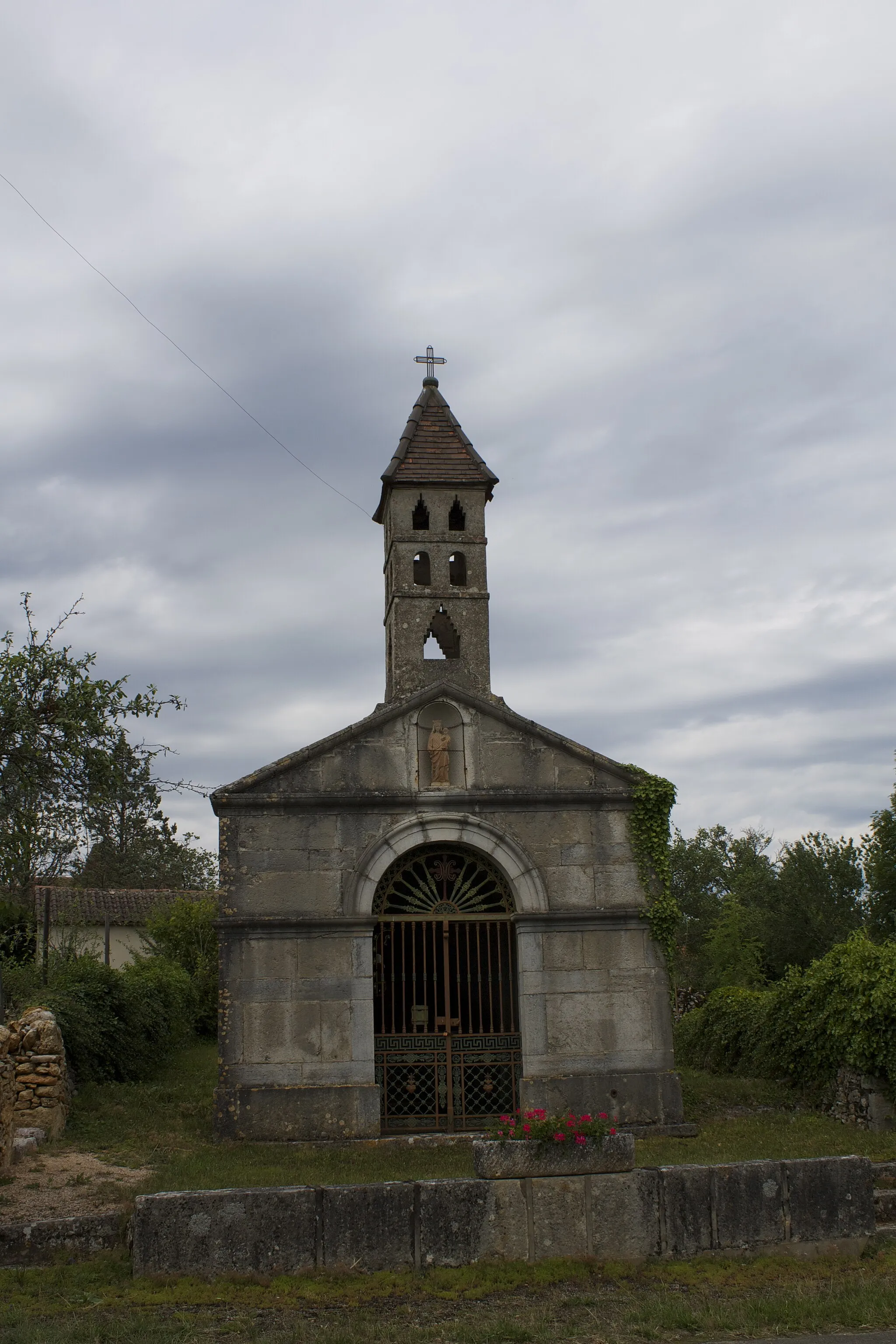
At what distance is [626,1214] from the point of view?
8.30 meters

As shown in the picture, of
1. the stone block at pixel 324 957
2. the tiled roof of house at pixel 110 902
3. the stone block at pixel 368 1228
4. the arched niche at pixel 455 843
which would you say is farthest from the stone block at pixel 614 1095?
the tiled roof of house at pixel 110 902

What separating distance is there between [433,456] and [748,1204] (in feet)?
A: 42.5

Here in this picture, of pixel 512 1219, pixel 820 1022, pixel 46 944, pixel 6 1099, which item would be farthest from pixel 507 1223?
pixel 46 944

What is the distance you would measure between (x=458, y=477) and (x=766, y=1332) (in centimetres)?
1358

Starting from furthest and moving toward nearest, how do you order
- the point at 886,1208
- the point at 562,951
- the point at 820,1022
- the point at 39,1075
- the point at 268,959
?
1. the point at 820,1022
2. the point at 562,951
3. the point at 268,959
4. the point at 39,1075
5. the point at 886,1208

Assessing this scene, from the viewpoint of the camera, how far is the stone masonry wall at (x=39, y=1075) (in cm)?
1316

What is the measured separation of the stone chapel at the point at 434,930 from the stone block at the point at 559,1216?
5.69 m

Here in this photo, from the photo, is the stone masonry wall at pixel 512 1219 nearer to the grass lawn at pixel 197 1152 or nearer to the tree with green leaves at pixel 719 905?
the grass lawn at pixel 197 1152

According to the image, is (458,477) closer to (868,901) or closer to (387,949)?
(387,949)

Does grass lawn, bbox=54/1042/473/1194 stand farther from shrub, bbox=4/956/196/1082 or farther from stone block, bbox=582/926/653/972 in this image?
stone block, bbox=582/926/653/972

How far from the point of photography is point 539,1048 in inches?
554

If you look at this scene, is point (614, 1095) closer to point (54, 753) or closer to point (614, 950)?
point (614, 950)

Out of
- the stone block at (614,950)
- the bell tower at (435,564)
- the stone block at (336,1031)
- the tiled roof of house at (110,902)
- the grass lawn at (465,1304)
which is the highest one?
the bell tower at (435,564)

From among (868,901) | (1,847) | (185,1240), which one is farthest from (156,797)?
(868,901)
